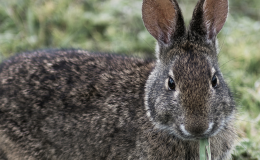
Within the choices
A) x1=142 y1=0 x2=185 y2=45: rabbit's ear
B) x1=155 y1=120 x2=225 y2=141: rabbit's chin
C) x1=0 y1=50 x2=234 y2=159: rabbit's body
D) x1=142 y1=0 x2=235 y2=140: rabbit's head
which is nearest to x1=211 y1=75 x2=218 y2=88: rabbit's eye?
x1=142 y1=0 x2=235 y2=140: rabbit's head

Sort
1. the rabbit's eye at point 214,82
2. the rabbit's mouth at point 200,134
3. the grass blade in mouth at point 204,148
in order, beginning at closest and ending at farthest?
the rabbit's mouth at point 200,134, the rabbit's eye at point 214,82, the grass blade in mouth at point 204,148

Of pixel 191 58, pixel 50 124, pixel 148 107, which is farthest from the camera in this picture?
pixel 50 124

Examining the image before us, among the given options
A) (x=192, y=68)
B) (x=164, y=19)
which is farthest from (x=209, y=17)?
(x=192, y=68)

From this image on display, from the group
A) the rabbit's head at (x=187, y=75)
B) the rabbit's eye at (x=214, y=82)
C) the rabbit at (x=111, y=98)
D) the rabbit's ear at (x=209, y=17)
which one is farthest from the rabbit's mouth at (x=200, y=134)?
the rabbit's ear at (x=209, y=17)

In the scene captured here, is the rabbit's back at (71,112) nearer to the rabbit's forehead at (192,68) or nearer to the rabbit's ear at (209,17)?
the rabbit's forehead at (192,68)

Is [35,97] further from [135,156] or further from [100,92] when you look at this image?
[135,156]

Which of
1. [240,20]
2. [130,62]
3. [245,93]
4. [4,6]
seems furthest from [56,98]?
[240,20]

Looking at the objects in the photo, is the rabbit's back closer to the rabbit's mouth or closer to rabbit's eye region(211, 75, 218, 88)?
the rabbit's mouth
